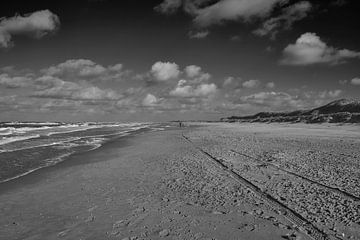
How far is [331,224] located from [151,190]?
240 inches

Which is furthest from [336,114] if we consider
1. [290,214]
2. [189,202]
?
[189,202]

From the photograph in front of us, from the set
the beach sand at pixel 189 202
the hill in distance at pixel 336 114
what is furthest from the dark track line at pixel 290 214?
the hill in distance at pixel 336 114

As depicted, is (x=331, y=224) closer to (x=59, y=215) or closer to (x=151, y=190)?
(x=151, y=190)

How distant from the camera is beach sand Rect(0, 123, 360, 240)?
719 cm

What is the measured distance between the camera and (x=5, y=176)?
559 inches

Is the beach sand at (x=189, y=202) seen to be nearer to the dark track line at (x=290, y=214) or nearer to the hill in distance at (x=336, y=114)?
the dark track line at (x=290, y=214)

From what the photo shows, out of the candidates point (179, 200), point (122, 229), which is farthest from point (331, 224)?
point (122, 229)

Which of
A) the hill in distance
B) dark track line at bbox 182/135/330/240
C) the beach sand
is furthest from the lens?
the hill in distance

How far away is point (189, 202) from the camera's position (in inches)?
368

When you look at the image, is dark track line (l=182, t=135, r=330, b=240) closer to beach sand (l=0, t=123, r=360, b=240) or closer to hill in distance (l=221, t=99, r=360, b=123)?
beach sand (l=0, t=123, r=360, b=240)

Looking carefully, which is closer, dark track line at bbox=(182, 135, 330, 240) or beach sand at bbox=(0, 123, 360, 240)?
dark track line at bbox=(182, 135, 330, 240)

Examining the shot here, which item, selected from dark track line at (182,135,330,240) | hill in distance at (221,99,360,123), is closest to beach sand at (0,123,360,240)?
dark track line at (182,135,330,240)

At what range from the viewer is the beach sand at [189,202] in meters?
7.19

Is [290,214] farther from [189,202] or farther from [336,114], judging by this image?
[336,114]
